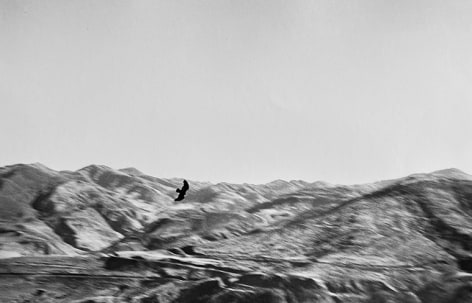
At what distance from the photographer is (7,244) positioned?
79750 millimetres

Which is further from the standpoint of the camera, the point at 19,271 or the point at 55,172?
the point at 55,172

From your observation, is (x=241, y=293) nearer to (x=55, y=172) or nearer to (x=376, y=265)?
(x=376, y=265)

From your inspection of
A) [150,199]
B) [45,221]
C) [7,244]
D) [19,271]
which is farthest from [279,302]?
[150,199]

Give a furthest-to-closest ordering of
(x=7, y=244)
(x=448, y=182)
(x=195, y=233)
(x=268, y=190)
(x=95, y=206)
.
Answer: (x=268, y=190) → (x=95, y=206) → (x=195, y=233) → (x=7, y=244) → (x=448, y=182)

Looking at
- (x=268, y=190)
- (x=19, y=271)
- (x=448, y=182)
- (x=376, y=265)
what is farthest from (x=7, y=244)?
(x=268, y=190)

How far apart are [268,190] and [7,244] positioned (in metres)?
85.6

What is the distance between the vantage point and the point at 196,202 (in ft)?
389

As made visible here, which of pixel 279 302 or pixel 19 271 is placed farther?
pixel 19 271

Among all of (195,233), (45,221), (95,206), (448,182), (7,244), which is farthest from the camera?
(95,206)

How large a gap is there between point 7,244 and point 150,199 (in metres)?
50.1

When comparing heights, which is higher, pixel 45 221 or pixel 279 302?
pixel 279 302

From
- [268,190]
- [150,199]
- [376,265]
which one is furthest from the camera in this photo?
[268,190]

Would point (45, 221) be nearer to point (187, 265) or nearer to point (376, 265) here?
point (187, 265)

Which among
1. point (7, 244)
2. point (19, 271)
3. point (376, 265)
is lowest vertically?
point (7, 244)
